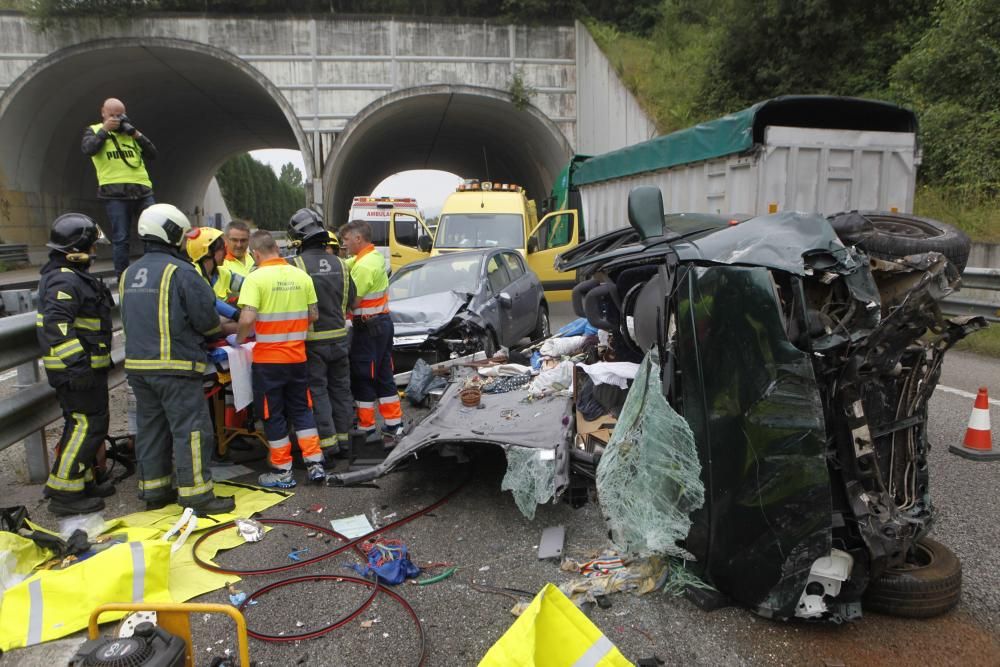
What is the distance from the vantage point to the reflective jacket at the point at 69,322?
3922 mm

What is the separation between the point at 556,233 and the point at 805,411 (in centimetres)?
1074

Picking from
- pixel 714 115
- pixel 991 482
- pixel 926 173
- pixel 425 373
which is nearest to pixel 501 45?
pixel 714 115

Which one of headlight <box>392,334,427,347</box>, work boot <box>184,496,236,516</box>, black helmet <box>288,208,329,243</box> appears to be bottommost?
work boot <box>184,496,236,516</box>

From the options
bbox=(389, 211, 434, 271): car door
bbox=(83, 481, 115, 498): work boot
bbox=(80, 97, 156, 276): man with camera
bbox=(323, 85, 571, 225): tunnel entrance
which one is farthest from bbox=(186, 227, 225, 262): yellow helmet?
bbox=(323, 85, 571, 225): tunnel entrance

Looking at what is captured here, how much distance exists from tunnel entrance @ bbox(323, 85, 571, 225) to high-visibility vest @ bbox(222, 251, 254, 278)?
44.3 ft

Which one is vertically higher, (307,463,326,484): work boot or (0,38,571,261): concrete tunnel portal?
(0,38,571,261): concrete tunnel portal

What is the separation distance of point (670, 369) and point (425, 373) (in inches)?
153

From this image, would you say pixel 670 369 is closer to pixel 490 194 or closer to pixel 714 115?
pixel 490 194

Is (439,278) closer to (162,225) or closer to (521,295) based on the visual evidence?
(521,295)

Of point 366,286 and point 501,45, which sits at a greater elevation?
point 501,45

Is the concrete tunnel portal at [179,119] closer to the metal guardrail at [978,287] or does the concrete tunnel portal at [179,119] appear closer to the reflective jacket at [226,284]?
the metal guardrail at [978,287]

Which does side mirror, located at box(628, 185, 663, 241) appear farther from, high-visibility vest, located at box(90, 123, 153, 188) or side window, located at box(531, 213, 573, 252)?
side window, located at box(531, 213, 573, 252)

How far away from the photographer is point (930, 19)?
13438 millimetres

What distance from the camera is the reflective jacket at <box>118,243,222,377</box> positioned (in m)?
3.93
